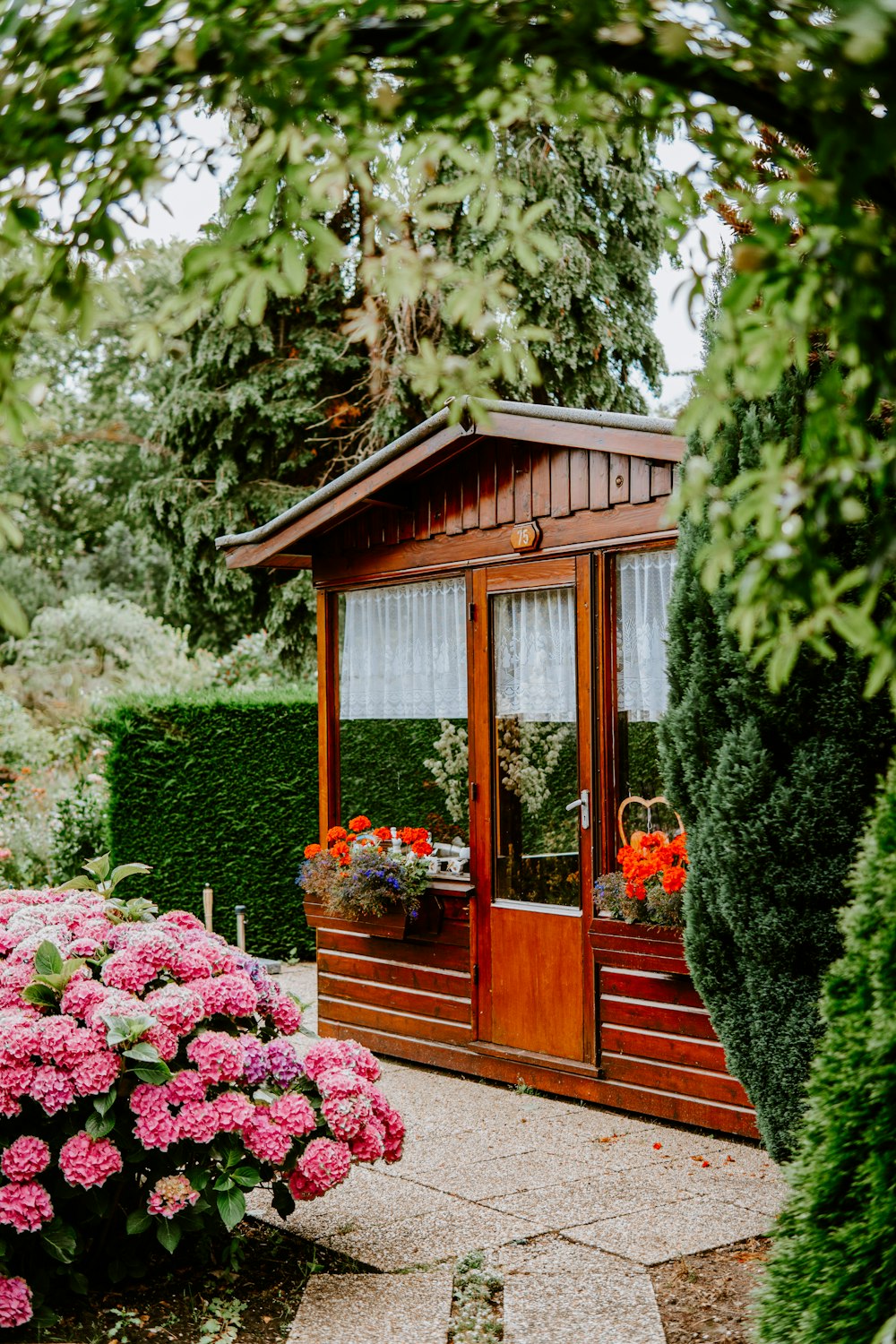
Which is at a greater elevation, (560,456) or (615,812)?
(560,456)

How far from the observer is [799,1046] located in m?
4.13

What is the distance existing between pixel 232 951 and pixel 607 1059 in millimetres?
2263

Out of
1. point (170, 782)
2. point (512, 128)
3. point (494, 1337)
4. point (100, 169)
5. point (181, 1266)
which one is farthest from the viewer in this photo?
point (512, 128)

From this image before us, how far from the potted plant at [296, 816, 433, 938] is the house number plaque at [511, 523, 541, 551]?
5.36 ft

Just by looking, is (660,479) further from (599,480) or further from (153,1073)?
(153,1073)

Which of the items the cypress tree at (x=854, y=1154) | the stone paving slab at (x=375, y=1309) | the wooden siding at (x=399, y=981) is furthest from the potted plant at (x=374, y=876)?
the cypress tree at (x=854, y=1154)

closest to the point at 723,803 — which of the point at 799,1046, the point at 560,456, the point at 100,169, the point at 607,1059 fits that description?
the point at 799,1046

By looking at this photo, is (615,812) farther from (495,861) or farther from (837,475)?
(837,475)

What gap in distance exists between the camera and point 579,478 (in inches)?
237

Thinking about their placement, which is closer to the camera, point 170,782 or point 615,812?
point 615,812

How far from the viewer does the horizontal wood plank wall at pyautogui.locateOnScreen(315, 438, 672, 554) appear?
5801 millimetres

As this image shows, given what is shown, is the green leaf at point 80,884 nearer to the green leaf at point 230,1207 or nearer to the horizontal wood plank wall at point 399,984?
the green leaf at point 230,1207

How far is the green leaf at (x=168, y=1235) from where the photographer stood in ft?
11.5

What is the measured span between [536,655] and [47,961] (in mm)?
3114
